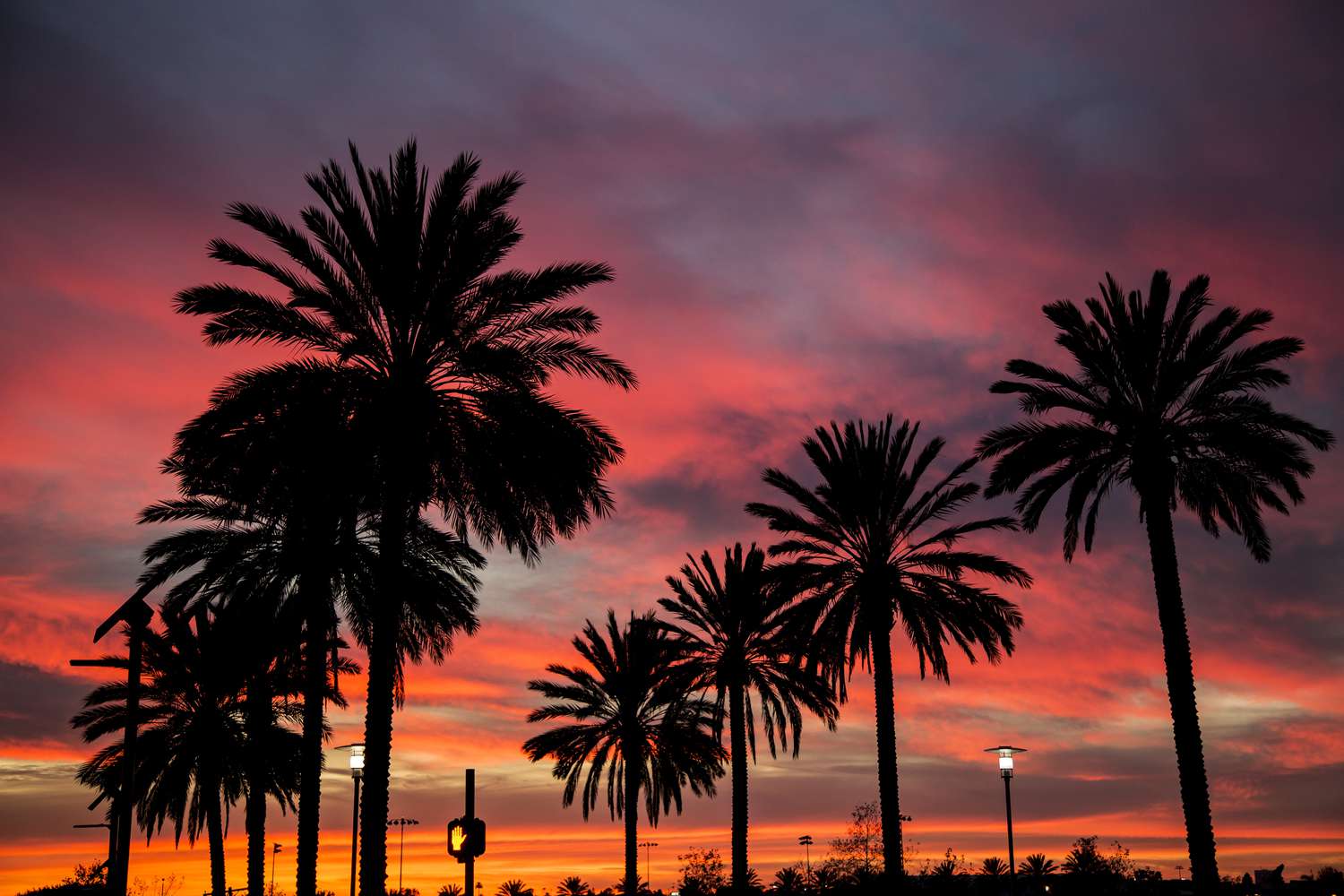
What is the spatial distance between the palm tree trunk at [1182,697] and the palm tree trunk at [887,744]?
8.34 metres

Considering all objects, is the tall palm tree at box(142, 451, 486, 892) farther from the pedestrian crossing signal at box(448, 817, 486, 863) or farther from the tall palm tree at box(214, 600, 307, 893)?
the pedestrian crossing signal at box(448, 817, 486, 863)

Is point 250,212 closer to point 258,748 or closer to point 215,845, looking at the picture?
point 258,748

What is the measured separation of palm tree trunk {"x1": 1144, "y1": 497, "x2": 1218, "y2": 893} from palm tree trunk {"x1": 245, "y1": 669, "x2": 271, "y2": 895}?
978 inches

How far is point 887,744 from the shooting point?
107 feet

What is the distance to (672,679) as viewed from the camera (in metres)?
41.9

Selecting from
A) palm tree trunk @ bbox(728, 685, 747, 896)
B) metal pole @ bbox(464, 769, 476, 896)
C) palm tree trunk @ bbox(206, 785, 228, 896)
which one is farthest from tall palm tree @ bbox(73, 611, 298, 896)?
metal pole @ bbox(464, 769, 476, 896)

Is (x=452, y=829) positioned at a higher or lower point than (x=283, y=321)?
lower

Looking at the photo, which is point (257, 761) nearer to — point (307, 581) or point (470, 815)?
point (307, 581)

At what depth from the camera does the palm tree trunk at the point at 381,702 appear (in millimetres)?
19766

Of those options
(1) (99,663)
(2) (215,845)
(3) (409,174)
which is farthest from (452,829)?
(2) (215,845)

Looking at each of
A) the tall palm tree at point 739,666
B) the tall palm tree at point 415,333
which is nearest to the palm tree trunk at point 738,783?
the tall palm tree at point 739,666

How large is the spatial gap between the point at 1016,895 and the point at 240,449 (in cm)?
2729

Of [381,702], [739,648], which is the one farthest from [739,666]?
[381,702]

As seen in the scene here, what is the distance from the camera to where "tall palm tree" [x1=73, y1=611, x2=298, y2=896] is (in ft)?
122
